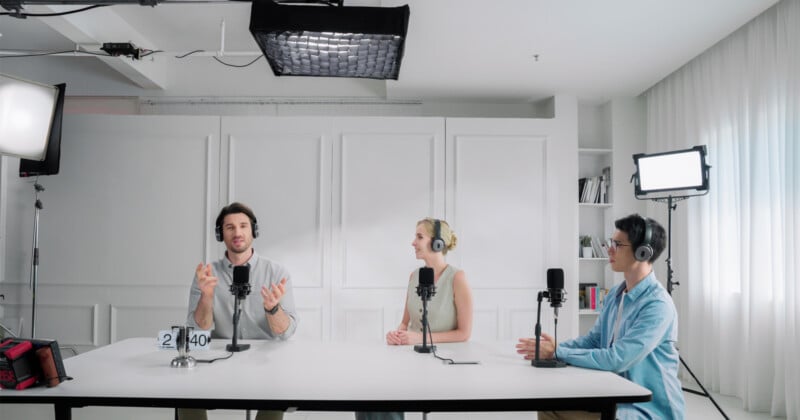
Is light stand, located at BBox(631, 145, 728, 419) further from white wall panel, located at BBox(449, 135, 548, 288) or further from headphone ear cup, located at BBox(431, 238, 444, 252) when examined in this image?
headphone ear cup, located at BBox(431, 238, 444, 252)

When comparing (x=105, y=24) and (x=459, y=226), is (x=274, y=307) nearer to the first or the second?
(x=459, y=226)

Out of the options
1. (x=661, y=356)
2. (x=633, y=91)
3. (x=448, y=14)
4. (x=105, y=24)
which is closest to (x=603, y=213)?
(x=633, y=91)

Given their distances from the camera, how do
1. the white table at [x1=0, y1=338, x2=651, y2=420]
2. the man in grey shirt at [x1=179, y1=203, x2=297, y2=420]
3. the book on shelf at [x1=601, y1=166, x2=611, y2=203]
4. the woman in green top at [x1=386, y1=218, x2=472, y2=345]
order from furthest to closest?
the book on shelf at [x1=601, y1=166, x2=611, y2=203] < the woman in green top at [x1=386, y1=218, x2=472, y2=345] < the man in grey shirt at [x1=179, y1=203, x2=297, y2=420] < the white table at [x1=0, y1=338, x2=651, y2=420]

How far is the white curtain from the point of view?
3590mm

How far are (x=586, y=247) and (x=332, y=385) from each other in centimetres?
439

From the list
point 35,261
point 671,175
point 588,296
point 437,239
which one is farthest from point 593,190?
point 35,261

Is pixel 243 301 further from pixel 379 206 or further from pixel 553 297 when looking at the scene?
pixel 379 206

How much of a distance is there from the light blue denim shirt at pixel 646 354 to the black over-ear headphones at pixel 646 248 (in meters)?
0.08

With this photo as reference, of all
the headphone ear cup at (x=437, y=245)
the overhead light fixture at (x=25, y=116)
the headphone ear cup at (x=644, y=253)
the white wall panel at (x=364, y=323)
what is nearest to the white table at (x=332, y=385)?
the headphone ear cup at (x=644, y=253)

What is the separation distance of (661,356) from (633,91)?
392 cm

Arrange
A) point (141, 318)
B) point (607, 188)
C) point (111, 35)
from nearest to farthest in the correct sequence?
1. point (111, 35)
2. point (141, 318)
3. point (607, 188)

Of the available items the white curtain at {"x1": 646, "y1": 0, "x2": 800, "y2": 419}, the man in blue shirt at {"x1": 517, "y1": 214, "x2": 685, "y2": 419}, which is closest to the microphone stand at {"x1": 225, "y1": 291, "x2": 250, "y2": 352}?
the man in blue shirt at {"x1": 517, "y1": 214, "x2": 685, "y2": 419}

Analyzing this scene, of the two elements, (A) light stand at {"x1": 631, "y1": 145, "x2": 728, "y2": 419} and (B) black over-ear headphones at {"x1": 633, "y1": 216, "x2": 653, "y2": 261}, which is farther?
(A) light stand at {"x1": 631, "y1": 145, "x2": 728, "y2": 419}

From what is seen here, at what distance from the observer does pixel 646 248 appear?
2199 millimetres
